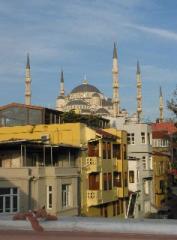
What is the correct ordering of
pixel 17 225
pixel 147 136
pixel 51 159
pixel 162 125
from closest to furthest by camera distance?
pixel 17 225 → pixel 51 159 → pixel 147 136 → pixel 162 125

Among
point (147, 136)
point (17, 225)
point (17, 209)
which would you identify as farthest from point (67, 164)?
point (17, 225)

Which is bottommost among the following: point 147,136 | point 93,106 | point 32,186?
point 32,186

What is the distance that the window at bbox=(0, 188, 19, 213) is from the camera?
25.4 metres

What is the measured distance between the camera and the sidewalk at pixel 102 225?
175 inches

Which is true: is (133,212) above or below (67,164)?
below

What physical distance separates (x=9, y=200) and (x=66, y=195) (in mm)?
4647

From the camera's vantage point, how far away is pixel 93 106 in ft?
384

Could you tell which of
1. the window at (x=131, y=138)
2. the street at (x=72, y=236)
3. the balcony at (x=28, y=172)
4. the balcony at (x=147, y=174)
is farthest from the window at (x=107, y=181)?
the street at (x=72, y=236)

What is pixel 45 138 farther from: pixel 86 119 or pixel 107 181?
pixel 86 119

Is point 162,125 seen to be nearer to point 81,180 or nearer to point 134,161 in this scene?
point 134,161

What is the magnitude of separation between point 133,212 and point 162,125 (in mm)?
41633

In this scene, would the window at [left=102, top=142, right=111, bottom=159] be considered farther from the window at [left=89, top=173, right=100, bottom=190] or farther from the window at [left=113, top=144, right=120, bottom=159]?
the window at [left=89, top=173, right=100, bottom=190]

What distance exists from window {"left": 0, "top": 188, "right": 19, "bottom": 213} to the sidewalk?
21184 mm

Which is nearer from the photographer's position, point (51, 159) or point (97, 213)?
point (51, 159)
